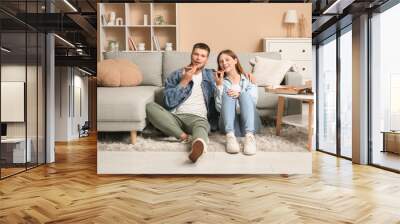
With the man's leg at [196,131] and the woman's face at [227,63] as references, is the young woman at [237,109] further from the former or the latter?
the man's leg at [196,131]

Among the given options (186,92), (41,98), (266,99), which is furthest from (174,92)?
(41,98)

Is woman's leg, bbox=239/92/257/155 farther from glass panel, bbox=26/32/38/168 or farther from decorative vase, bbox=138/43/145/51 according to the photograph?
glass panel, bbox=26/32/38/168

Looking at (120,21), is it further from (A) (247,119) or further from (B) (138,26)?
(A) (247,119)

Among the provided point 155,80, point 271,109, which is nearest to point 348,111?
point 271,109

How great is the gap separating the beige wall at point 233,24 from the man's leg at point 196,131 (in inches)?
36.4

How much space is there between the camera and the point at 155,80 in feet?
16.6

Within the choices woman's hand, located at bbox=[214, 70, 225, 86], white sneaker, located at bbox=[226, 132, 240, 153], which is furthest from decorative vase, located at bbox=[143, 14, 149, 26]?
white sneaker, located at bbox=[226, 132, 240, 153]

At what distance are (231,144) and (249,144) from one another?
9.4 inches

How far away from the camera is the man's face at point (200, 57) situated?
5098mm

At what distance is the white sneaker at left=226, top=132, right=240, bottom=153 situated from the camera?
4977 mm

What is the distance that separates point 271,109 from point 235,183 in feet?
3.52

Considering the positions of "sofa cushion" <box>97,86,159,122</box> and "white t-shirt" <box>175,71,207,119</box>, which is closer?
"sofa cushion" <box>97,86,159,122</box>

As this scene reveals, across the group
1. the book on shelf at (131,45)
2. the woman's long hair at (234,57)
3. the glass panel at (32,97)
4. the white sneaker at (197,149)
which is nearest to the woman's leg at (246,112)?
the woman's long hair at (234,57)

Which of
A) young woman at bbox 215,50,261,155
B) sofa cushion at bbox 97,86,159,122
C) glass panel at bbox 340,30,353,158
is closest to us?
sofa cushion at bbox 97,86,159,122
